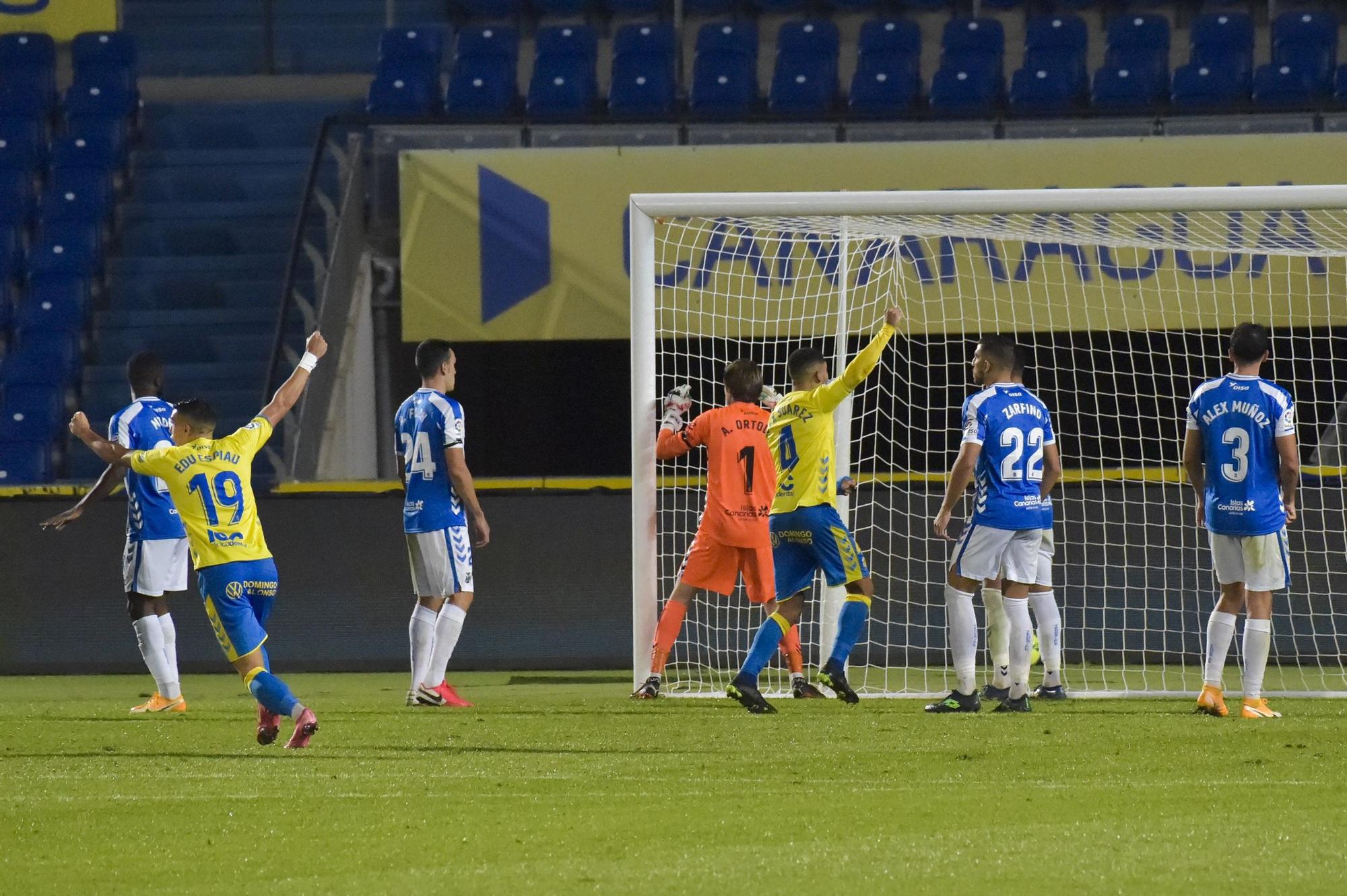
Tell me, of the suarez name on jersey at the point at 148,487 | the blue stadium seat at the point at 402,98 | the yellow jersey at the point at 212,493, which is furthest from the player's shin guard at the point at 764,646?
the blue stadium seat at the point at 402,98

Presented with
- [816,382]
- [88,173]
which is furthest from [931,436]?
[88,173]

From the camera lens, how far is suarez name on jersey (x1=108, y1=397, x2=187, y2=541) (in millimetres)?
9656

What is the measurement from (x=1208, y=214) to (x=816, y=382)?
Result: 5.49m

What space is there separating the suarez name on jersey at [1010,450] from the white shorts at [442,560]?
2751 mm

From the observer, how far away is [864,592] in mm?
9250

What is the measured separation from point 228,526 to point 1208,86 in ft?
38.2

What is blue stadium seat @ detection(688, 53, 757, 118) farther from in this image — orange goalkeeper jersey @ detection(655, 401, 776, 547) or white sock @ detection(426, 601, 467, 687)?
white sock @ detection(426, 601, 467, 687)

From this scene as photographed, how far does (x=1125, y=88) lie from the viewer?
16.3 meters

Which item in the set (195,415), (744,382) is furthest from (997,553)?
(195,415)

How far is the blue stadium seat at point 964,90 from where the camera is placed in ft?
53.9

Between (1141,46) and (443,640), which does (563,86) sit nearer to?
(1141,46)

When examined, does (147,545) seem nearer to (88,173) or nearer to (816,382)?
(816,382)

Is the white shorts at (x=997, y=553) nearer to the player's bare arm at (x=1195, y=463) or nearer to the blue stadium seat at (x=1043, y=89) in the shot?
the player's bare arm at (x=1195, y=463)

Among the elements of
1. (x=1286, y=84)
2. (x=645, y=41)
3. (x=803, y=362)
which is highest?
(x=645, y=41)
